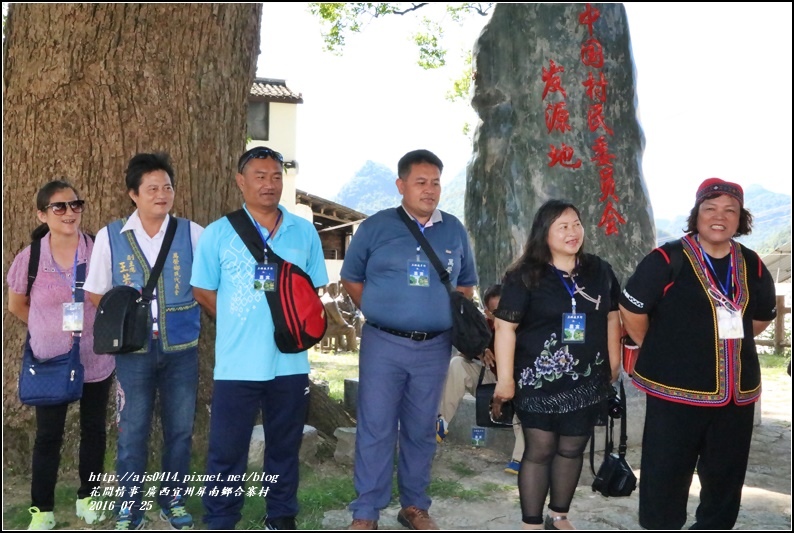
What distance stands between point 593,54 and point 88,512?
486cm

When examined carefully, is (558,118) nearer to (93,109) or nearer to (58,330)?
(93,109)

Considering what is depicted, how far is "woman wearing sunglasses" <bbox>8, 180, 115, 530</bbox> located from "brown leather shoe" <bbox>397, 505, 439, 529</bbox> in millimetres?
1553

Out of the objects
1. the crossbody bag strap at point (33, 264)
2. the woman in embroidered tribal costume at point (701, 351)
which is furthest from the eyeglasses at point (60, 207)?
the woman in embroidered tribal costume at point (701, 351)

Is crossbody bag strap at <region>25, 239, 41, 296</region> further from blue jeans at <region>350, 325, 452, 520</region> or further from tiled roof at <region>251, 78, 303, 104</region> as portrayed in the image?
tiled roof at <region>251, 78, 303, 104</region>

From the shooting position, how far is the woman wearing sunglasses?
362cm

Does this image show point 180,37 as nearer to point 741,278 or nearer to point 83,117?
point 83,117

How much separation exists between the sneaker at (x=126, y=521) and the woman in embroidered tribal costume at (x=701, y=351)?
2441mm

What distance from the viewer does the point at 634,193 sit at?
19.9ft

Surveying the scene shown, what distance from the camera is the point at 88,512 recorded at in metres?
3.76

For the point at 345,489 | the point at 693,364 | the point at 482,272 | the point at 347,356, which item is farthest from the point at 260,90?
the point at 693,364

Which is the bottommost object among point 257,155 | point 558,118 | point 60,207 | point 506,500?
point 506,500

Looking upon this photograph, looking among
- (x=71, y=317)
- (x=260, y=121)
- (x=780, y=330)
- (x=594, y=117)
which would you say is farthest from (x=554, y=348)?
(x=260, y=121)

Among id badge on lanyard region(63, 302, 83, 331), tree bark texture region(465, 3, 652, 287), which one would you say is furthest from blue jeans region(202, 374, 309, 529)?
tree bark texture region(465, 3, 652, 287)

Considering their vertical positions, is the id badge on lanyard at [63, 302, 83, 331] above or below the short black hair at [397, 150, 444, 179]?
below
